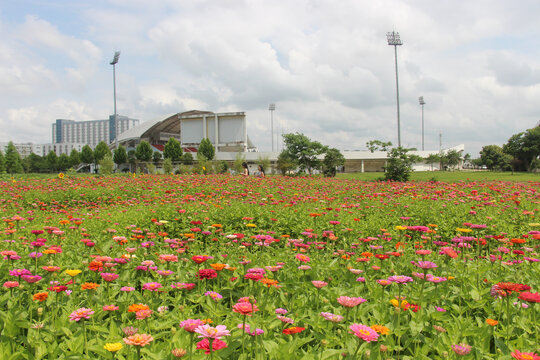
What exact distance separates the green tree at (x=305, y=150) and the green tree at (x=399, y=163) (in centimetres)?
1268

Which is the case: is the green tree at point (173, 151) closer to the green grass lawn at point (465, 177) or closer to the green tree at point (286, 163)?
the green tree at point (286, 163)

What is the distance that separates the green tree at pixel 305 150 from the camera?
31.9 metres

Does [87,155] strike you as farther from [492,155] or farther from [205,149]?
[492,155]

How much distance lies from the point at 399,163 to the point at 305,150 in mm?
13456

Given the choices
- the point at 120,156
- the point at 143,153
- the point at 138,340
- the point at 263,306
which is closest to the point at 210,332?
the point at 138,340

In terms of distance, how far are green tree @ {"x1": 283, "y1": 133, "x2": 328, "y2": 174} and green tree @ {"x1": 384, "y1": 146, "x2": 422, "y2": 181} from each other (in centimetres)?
1268

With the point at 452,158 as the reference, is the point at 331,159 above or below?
below

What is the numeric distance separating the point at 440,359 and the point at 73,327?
62.9 inches

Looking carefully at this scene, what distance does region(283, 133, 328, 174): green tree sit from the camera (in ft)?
105

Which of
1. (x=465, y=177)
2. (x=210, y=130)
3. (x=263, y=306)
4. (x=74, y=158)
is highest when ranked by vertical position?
(x=210, y=130)

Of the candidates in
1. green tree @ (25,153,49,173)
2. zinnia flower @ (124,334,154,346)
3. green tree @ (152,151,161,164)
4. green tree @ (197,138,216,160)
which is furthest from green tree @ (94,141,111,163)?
zinnia flower @ (124,334,154,346)

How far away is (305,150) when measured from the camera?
31781mm

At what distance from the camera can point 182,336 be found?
153 cm

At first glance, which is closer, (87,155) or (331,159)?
(331,159)
